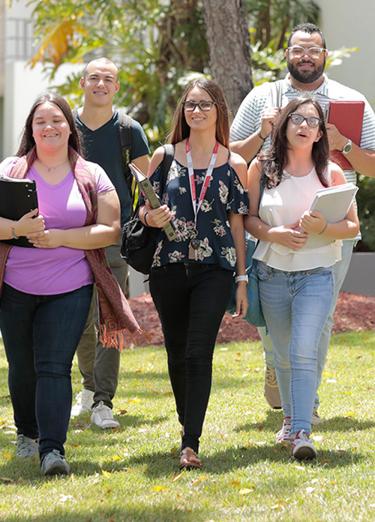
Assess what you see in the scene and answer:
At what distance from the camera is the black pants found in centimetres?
636

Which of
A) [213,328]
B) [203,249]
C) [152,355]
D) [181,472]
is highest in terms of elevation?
[203,249]

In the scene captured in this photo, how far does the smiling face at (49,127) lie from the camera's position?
6590 mm

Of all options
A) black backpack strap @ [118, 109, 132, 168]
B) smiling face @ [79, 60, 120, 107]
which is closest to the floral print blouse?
black backpack strap @ [118, 109, 132, 168]

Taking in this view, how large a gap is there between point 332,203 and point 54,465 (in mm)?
2050

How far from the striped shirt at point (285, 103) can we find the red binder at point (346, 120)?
114 mm

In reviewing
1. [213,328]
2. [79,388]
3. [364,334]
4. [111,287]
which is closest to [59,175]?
[111,287]

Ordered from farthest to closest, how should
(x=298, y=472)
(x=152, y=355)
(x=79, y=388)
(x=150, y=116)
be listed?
1. (x=150, y=116)
2. (x=152, y=355)
3. (x=79, y=388)
4. (x=298, y=472)

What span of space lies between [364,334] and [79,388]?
155 inches

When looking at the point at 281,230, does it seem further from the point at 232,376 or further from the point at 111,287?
the point at 232,376

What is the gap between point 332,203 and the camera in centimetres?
656

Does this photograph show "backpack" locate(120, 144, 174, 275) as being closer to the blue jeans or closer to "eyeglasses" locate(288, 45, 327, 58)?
the blue jeans

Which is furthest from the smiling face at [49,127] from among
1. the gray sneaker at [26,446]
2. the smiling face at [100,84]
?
the gray sneaker at [26,446]

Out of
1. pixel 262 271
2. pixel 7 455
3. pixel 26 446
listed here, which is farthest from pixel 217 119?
pixel 7 455

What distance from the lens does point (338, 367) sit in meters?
10.7
